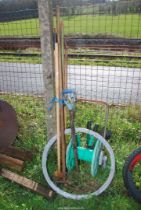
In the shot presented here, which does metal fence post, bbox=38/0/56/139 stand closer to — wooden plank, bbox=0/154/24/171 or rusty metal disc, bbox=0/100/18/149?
wooden plank, bbox=0/154/24/171

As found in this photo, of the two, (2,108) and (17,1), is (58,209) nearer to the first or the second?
(2,108)

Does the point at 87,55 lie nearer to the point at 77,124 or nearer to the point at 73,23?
the point at 73,23

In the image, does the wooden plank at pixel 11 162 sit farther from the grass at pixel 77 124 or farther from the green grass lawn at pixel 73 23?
the green grass lawn at pixel 73 23

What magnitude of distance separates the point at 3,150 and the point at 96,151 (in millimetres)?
1380

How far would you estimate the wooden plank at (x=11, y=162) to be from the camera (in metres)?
3.77

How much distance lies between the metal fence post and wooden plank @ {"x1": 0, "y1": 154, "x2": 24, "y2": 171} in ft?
1.72

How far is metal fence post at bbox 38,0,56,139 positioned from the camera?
3301 millimetres

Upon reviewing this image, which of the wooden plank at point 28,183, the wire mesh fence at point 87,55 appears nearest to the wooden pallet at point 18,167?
the wooden plank at point 28,183

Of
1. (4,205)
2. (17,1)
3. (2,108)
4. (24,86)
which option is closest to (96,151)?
(4,205)

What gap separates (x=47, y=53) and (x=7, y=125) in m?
1.29

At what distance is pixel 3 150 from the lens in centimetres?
401

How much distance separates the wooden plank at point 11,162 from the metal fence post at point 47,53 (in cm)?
52

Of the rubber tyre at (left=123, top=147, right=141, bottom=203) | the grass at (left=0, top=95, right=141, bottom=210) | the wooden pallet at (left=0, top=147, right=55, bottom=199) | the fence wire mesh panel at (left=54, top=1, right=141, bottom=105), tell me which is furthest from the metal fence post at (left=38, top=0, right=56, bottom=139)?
the rubber tyre at (left=123, top=147, right=141, bottom=203)

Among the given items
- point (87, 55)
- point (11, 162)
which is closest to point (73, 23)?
point (11, 162)
